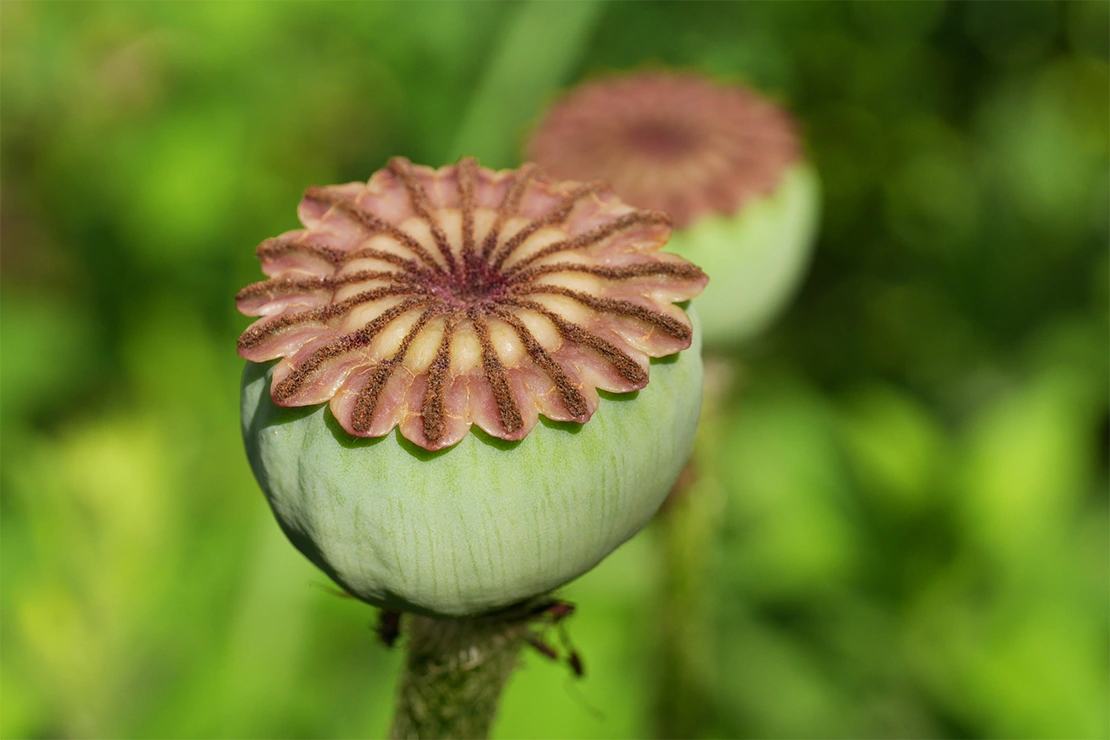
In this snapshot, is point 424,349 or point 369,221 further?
point 369,221

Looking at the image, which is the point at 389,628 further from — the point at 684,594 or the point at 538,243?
the point at 684,594

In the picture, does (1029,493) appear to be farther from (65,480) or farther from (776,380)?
(65,480)

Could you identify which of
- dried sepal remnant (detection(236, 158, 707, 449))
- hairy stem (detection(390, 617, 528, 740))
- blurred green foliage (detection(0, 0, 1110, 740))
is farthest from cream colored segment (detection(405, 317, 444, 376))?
blurred green foliage (detection(0, 0, 1110, 740))

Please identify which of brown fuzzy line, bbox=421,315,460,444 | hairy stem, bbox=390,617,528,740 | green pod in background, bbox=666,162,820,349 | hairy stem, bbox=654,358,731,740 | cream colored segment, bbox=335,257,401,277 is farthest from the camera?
hairy stem, bbox=654,358,731,740

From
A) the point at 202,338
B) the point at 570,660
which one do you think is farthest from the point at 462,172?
the point at 202,338

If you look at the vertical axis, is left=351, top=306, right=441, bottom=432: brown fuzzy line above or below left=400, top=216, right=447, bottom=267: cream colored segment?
below

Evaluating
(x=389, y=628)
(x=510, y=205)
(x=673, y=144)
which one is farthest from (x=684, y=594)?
(x=510, y=205)

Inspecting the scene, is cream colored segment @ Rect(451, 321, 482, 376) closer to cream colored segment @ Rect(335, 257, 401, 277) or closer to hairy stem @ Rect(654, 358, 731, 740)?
cream colored segment @ Rect(335, 257, 401, 277)
